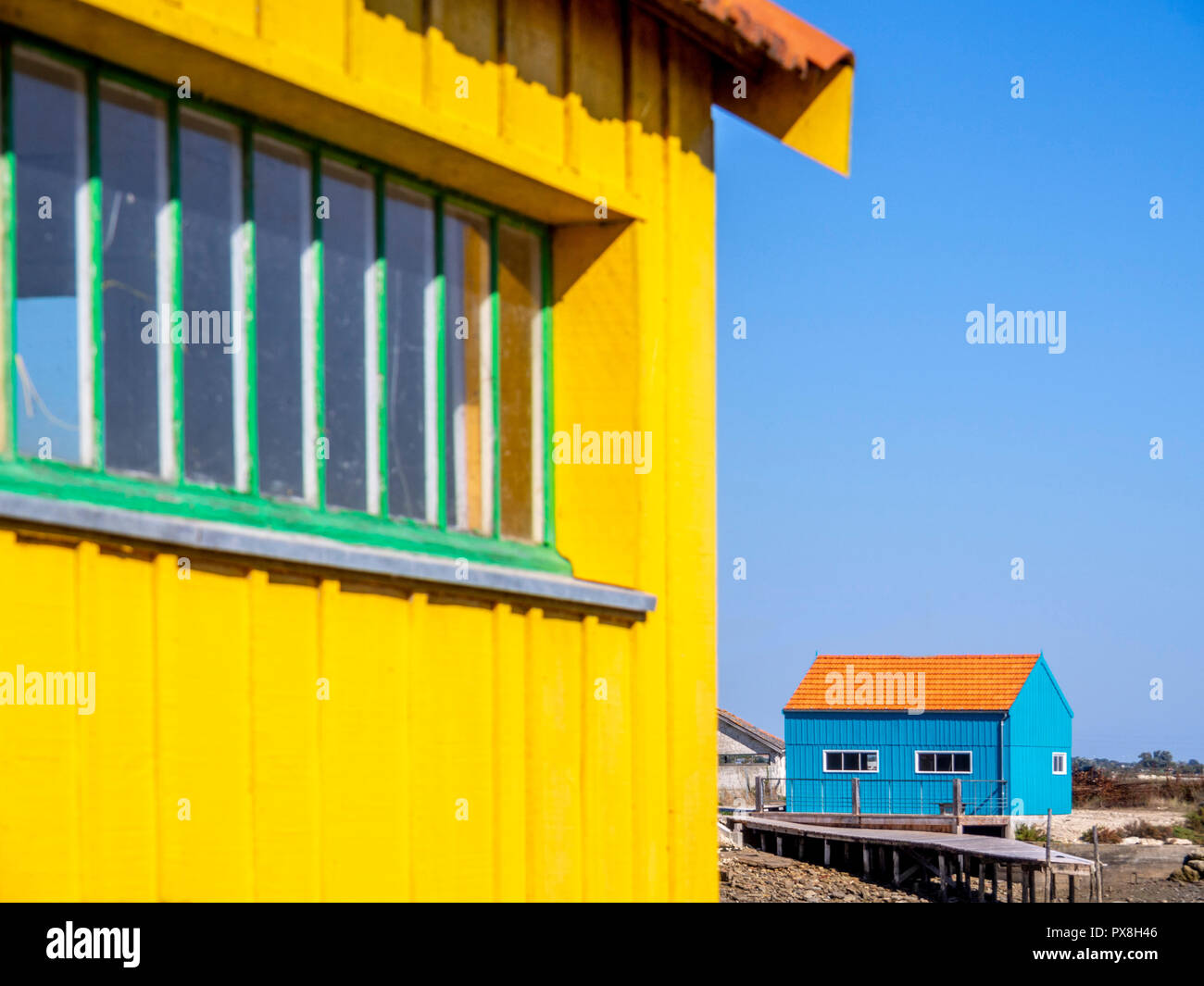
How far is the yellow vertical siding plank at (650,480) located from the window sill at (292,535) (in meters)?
0.22

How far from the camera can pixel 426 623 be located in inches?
203

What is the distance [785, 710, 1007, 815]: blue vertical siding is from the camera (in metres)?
45.6

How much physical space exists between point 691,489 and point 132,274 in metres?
2.77

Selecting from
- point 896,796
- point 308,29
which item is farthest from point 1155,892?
point 308,29

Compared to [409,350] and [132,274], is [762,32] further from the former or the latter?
[132,274]

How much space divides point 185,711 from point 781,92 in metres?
4.06

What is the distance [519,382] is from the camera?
6.04 meters

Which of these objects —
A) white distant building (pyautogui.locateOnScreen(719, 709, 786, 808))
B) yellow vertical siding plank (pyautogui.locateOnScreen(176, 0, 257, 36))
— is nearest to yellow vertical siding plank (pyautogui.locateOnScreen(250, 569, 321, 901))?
yellow vertical siding plank (pyautogui.locateOnScreen(176, 0, 257, 36))

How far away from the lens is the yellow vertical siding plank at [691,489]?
6.34 metres

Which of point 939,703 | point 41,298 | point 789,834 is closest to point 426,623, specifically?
point 41,298

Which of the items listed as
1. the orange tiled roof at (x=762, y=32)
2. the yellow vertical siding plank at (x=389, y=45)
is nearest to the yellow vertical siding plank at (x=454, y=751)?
the yellow vertical siding plank at (x=389, y=45)

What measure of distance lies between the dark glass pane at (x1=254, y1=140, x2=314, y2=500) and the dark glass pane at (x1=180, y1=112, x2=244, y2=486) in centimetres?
11

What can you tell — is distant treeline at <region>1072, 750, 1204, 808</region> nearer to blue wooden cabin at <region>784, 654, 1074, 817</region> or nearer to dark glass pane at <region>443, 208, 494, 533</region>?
blue wooden cabin at <region>784, 654, 1074, 817</region>
